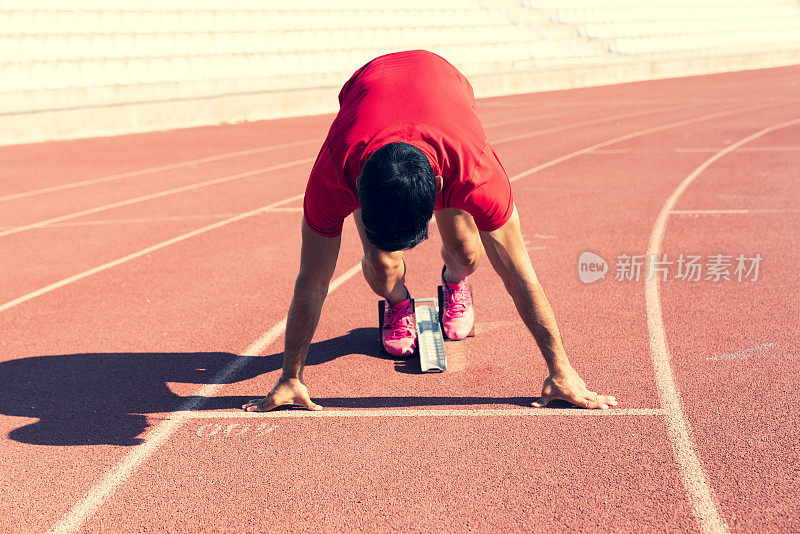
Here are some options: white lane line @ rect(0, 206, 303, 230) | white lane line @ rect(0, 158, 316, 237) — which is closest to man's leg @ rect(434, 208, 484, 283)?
white lane line @ rect(0, 206, 303, 230)

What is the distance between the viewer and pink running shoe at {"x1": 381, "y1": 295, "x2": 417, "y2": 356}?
4941 millimetres

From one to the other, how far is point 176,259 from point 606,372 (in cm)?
470

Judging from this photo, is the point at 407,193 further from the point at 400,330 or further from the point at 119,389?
the point at 119,389

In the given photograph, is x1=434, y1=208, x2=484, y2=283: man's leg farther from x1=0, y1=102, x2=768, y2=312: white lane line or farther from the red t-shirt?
x1=0, y1=102, x2=768, y2=312: white lane line

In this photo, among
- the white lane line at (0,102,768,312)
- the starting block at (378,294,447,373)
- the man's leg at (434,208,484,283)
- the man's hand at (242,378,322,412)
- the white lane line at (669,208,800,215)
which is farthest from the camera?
the white lane line at (669,208,800,215)

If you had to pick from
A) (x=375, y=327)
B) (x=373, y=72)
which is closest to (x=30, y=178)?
(x=375, y=327)

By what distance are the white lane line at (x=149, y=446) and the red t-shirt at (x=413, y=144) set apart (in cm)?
147

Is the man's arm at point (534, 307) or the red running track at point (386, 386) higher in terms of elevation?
the man's arm at point (534, 307)

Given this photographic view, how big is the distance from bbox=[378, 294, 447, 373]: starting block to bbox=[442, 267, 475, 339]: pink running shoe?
71 mm

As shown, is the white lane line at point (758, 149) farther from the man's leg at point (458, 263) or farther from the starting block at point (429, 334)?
the man's leg at point (458, 263)

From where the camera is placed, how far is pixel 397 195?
2.89 m

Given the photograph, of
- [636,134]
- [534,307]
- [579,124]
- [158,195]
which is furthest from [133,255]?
[579,124]

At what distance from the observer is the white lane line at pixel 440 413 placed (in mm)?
4082

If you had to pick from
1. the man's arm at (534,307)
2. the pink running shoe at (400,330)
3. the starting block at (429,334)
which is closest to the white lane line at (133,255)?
the starting block at (429,334)
